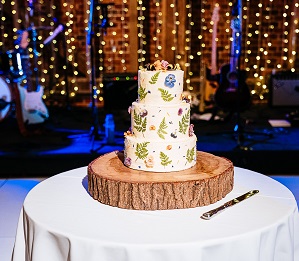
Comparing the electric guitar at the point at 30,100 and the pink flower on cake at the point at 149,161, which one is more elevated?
the pink flower on cake at the point at 149,161

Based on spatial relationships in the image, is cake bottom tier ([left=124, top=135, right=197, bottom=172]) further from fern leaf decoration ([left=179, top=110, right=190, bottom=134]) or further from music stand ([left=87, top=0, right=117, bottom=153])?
music stand ([left=87, top=0, right=117, bottom=153])

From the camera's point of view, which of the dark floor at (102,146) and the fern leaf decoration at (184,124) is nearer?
the fern leaf decoration at (184,124)

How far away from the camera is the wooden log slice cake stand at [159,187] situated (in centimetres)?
146

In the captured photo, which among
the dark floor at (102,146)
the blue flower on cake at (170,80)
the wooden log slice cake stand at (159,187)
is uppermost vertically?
the blue flower on cake at (170,80)

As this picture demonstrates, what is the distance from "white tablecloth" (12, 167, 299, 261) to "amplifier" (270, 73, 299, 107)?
4.10 m

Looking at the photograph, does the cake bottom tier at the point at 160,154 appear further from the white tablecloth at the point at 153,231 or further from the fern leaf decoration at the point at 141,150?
the white tablecloth at the point at 153,231

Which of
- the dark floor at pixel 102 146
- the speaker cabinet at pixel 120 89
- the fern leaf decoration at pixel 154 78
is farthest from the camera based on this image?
the speaker cabinet at pixel 120 89

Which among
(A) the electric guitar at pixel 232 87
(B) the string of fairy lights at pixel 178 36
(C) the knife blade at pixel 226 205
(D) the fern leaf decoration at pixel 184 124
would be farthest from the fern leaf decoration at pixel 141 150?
(B) the string of fairy lights at pixel 178 36

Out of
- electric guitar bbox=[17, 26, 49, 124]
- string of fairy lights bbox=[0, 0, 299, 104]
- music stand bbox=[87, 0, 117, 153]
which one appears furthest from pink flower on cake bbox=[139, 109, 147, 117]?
string of fairy lights bbox=[0, 0, 299, 104]

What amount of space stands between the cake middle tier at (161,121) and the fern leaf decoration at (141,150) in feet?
0.10

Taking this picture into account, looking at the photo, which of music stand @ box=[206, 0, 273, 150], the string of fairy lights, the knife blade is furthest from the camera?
the string of fairy lights

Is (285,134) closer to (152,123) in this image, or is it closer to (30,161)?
(30,161)

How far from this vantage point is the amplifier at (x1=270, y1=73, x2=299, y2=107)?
18.1ft

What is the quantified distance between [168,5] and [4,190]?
11.6ft
